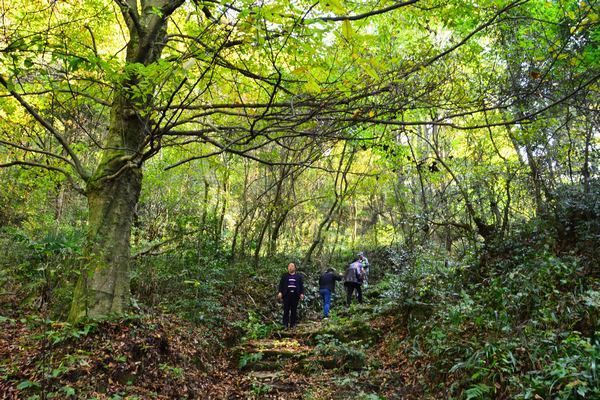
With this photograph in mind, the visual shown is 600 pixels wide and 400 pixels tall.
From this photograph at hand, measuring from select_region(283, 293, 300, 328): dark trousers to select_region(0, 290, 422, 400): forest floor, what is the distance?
121 cm

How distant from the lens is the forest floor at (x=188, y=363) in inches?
192

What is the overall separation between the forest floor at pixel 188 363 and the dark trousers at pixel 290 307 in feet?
3.95

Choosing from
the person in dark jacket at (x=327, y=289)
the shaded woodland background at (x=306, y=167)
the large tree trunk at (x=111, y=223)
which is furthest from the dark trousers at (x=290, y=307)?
the large tree trunk at (x=111, y=223)

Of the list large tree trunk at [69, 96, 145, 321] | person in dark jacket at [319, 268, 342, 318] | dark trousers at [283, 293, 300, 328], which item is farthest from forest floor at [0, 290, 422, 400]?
person in dark jacket at [319, 268, 342, 318]

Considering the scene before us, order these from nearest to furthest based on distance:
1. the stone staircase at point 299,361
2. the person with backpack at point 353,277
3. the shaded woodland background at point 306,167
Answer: the shaded woodland background at point 306,167 < the stone staircase at point 299,361 < the person with backpack at point 353,277

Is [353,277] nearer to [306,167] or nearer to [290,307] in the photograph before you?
[290,307]

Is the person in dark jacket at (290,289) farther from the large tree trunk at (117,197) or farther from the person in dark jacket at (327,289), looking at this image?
the large tree trunk at (117,197)

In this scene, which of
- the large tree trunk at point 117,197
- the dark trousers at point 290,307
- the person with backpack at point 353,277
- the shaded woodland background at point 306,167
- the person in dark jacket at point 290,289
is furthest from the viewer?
the person with backpack at point 353,277

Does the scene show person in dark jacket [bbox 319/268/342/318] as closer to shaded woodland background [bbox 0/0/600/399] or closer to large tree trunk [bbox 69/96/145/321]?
shaded woodland background [bbox 0/0/600/399]

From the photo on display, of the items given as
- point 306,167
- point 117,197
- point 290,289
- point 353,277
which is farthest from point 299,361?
point 353,277

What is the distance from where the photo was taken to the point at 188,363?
673 cm

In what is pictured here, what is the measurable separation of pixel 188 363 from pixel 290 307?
4.58 meters

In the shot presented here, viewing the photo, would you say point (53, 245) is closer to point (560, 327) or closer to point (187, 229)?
point (187, 229)

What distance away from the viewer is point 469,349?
5477 millimetres
